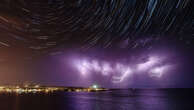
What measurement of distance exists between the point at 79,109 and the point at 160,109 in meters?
22.2

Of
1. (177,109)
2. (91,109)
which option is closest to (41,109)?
(91,109)

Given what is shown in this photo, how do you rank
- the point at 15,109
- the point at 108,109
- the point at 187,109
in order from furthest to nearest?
the point at 187,109 → the point at 108,109 → the point at 15,109

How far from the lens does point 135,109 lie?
50.4 meters

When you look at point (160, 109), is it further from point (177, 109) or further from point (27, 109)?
point (27, 109)

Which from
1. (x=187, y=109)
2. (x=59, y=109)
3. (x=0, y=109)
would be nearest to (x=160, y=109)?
(x=187, y=109)

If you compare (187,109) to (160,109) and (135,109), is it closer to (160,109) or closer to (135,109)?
(160,109)

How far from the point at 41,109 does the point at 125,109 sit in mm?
21515

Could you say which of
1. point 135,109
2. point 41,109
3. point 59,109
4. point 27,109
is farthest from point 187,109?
point 27,109

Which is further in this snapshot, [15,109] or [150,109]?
[150,109]

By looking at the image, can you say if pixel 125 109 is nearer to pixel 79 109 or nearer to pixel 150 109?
pixel 150 109

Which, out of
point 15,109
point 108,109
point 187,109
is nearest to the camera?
point 15,109

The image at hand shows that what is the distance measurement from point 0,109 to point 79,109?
19334 millimetres

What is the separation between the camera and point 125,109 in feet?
166

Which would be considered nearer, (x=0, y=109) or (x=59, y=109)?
(x=0, y=109)
